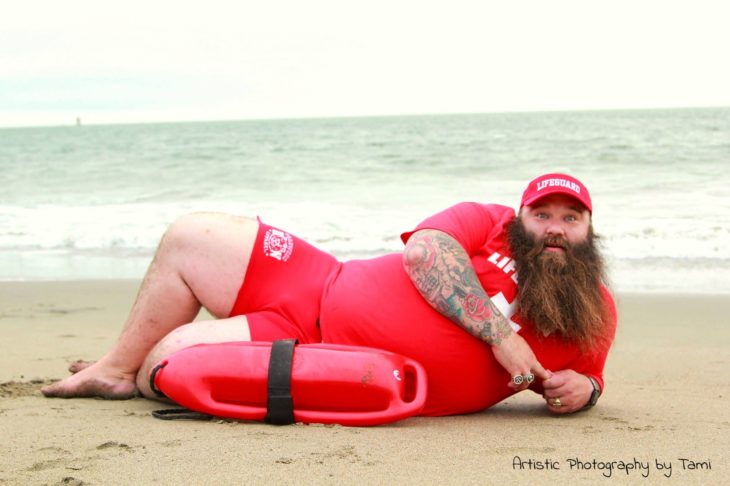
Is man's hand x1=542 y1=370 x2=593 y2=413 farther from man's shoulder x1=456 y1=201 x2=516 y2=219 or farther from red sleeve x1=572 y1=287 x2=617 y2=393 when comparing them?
man's shoulder x1=456 y1=201 x2=516 y2=219

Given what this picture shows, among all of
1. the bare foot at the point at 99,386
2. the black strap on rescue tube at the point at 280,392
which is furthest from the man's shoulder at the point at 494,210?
the bare foot at the point at 99,386

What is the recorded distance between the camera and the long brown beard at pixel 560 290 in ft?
10.8

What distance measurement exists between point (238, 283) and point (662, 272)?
6005 millimetres

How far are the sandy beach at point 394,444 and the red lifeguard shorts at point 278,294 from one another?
49 cm

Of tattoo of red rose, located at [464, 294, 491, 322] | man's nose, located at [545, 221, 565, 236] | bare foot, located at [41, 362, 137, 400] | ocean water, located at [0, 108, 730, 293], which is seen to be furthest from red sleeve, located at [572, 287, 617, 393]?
ocean water, located at [0, 108, 730, 293]

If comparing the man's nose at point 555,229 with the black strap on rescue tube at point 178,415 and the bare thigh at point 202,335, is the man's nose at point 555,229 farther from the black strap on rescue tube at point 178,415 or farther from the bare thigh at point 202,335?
the black strap on rescue tube at point 178,415

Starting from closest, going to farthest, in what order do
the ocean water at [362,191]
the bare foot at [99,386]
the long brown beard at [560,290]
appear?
the long brown beard at [560,290] < the bare foot at [99,386] < the ocean water at [362,191]

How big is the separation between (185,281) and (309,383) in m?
0.78

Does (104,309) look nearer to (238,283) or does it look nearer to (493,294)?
(238,283)

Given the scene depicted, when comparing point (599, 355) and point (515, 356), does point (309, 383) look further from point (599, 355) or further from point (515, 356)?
point (599, 355)

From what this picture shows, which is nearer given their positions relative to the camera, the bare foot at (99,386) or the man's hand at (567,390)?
the man's hand at (567,390)

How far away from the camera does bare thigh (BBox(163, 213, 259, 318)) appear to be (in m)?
3.55

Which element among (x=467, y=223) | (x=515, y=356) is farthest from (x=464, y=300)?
(x=467, y=223)

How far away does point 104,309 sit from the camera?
658 centimetres
